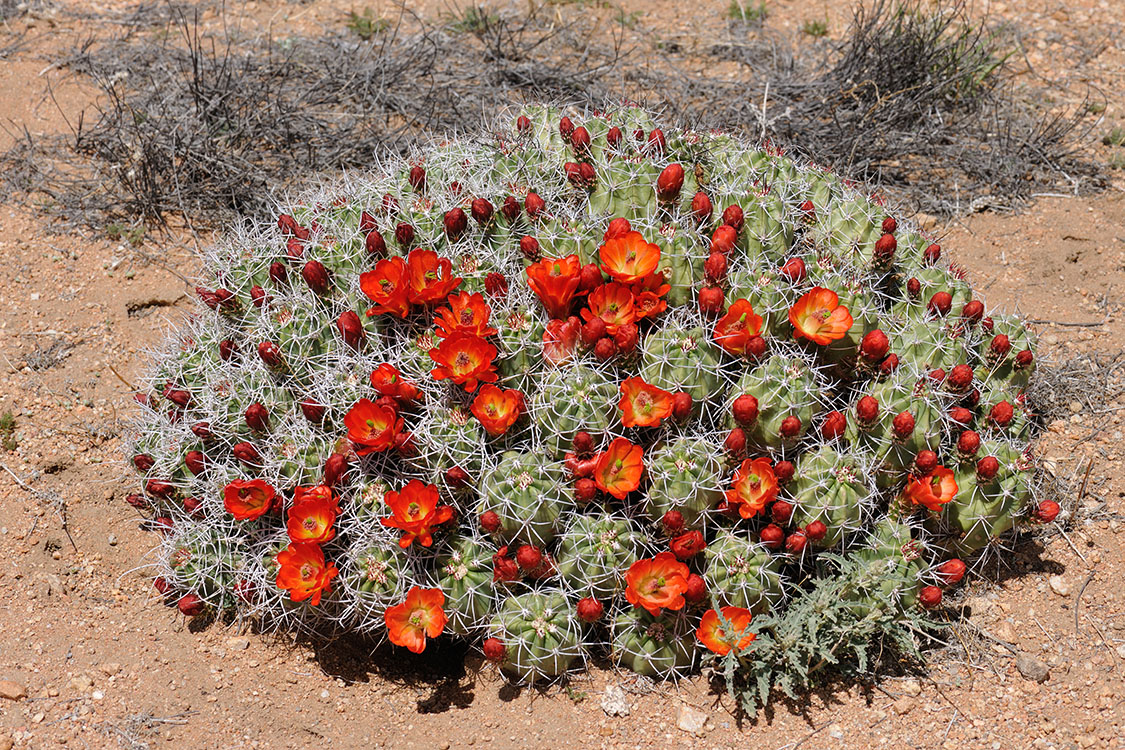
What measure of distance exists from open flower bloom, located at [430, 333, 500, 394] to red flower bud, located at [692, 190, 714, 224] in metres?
1.08

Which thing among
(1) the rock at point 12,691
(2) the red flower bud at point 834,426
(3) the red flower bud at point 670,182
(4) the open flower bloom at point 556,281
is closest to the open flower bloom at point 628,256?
(4) the open flower bloom at point 556,281

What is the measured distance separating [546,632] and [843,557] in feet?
3.80

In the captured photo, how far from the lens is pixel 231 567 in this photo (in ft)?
12.2

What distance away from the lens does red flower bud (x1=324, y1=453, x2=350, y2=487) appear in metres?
3.43

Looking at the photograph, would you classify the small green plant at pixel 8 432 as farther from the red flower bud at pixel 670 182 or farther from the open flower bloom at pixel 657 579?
the red flower bud at pixel 670 182

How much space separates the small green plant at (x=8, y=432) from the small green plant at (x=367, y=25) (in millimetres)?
4284

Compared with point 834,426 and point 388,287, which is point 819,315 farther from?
point 388,287

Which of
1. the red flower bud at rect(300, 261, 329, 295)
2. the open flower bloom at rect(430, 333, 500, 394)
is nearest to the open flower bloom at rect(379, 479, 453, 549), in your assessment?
the open flower bloom at rect(430, 333, 500, 394)

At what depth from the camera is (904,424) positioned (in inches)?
135

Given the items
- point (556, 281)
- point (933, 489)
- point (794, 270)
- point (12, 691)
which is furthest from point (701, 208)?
point (12, 691)

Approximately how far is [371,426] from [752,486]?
1.40 meters

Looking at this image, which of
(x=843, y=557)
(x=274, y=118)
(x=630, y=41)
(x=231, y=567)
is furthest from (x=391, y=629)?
(x=630, y=41)

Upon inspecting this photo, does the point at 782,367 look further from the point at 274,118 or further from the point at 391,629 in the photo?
the point at 274,118

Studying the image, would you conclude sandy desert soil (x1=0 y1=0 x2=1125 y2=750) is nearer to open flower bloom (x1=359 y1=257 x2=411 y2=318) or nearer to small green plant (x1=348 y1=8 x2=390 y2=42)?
open flower bloom (x1=359 y1=257 x2=411 y2=318)
